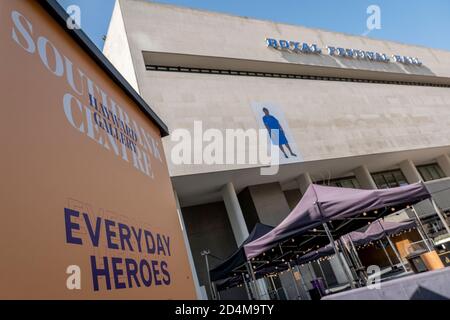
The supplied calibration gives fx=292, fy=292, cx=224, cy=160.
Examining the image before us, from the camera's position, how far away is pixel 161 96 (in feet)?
49.2

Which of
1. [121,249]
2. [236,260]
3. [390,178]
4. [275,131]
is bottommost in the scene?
[121,249]

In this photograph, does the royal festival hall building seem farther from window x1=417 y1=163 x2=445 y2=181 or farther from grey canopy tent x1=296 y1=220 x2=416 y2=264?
grey canopy tent x1=296 y1=220 x2=416 y2=264

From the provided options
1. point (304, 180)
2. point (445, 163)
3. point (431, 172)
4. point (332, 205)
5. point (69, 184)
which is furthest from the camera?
point (431, 172)

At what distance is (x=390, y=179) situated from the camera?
23562 mm

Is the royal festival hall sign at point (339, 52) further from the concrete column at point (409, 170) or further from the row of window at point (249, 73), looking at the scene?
the concrete column at point (409, 170)

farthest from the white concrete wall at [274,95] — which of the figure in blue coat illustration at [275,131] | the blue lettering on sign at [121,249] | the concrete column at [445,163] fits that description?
the blue lettering on sign at [121,249]

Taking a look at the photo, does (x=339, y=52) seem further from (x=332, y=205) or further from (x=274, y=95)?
(x=332, y=205)

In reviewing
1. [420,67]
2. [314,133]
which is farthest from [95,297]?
[420,67]

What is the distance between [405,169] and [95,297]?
995 inches

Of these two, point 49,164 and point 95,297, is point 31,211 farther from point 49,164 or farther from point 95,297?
point 95,297

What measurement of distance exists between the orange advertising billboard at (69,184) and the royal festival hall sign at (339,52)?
18.9m

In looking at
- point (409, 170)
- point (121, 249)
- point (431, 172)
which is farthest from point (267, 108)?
point (431, 172)

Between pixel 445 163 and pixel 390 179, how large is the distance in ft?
16.9

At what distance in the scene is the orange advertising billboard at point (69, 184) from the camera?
1.88 m
